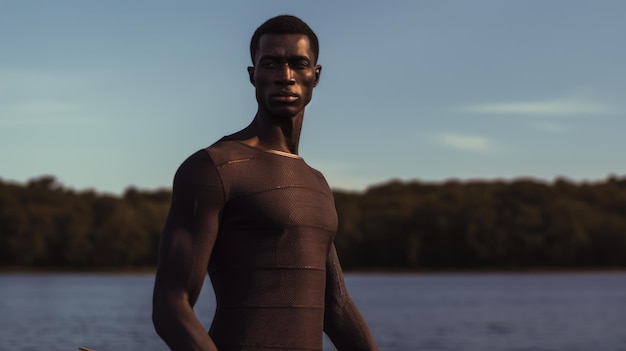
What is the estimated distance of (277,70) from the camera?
4801mm

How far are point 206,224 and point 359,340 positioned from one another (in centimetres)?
114

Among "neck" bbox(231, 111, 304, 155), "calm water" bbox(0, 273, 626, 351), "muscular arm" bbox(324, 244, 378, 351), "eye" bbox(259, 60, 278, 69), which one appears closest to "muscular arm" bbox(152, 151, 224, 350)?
"neck" bbox(231, 111, 304, 155)

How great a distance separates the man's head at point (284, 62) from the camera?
480 centimetres

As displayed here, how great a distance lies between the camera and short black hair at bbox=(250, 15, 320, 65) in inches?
189

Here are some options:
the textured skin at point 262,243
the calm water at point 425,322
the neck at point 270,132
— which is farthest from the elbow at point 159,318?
the calm water at point 425,322

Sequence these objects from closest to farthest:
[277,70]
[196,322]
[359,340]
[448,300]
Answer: [196,322], [277,70], [359,340], [448,300]

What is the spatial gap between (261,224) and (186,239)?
0.33 metres

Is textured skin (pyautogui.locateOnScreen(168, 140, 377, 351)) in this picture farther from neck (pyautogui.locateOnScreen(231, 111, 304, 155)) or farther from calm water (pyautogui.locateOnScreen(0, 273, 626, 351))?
calm water (pyautogui.locateOnScreen(0, 273, 626, 351))

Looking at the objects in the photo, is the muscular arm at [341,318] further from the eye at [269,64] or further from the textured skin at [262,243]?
the eye at [269,64]

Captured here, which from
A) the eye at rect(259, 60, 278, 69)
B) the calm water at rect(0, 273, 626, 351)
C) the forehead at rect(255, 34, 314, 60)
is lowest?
the calm water at rect(0, 273, 626, 351)

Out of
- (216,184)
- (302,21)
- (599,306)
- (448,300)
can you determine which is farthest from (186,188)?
(448,300)

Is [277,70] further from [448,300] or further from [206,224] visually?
[448,300]

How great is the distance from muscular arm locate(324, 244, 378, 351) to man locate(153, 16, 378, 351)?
0.30 metres

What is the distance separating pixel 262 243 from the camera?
4785mm
